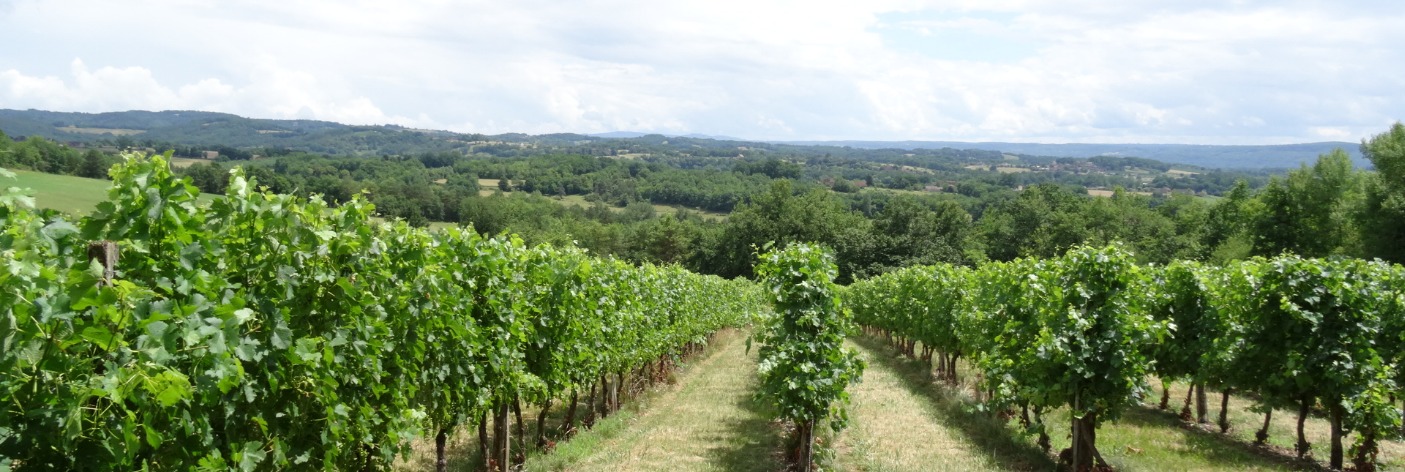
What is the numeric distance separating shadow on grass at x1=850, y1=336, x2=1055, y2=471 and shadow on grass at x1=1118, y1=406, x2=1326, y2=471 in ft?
9.44

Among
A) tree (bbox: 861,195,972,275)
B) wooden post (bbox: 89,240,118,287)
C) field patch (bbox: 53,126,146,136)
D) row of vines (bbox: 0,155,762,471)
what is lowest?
tree (bbox: 861,195,972,275)

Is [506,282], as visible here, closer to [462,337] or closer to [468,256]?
[468,256]

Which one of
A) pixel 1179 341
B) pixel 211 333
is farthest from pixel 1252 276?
pixel 211 333

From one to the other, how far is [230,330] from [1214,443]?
14.7m

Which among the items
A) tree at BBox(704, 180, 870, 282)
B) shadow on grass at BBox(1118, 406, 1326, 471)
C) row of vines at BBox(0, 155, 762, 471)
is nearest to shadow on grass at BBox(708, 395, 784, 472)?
row of vines at BBox(0, 155, 762, 471)

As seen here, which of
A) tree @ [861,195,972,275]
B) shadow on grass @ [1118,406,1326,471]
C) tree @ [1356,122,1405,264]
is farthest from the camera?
tree @ [861,195,972,275]

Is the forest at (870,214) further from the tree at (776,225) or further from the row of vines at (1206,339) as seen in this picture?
the row of vines at (1206,339)

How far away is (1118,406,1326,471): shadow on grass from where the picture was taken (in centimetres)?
1180

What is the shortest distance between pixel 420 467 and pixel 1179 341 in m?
12.2

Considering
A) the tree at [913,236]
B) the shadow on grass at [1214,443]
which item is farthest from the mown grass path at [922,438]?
the tree at [913,236]

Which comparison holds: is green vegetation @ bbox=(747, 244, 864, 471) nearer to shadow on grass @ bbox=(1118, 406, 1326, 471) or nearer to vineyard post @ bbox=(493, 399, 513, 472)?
vineyard post @ bbox=(493, 399, 513, 472)

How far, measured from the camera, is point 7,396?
2877 mm

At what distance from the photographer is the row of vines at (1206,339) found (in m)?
9.64

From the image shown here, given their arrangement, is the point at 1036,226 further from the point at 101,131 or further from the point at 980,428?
the point at 101,131
